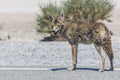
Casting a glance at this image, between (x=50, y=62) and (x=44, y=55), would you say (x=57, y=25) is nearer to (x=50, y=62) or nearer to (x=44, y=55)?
(x=50, y=62)

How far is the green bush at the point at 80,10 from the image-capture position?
21.5 m

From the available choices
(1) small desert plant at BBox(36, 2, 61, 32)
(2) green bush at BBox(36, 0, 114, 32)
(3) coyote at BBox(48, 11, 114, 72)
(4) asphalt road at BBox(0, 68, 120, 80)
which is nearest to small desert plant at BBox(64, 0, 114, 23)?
(2) green bush at BBox(36, 0, 114, 32)

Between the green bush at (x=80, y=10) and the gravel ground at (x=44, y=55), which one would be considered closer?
the gravel ground at (x=44, y=55)

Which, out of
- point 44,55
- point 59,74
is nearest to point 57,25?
point 59,74

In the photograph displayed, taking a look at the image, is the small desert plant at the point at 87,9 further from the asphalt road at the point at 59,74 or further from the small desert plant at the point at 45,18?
the asphalt road at the point at 59,74

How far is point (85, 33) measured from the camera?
10398 millimetres

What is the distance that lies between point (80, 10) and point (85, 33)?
1147 centimetres

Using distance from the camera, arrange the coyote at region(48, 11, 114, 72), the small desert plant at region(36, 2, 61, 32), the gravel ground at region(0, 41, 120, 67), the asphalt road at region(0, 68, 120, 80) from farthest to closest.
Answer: the small desert plant at region(36, 2, 61, 32), the gravel ground at region(0, 41, 120, 67), the coyote at region(48, 11, 114, 72), the asphalt road at region(0, 68, 120, 80)

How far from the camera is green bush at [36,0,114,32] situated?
70.6ft

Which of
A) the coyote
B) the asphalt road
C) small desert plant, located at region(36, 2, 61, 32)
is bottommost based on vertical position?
the asphalt road

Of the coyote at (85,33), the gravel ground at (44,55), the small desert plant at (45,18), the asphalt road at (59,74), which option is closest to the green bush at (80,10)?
the small desert plant at (45,18)

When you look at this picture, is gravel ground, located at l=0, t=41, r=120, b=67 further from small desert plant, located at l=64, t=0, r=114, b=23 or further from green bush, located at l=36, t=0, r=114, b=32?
small desert plant, located at l=64, t=0, r=114, b=23

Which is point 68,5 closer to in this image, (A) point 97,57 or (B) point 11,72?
(A) point 97,57

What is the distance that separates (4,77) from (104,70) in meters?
2.22
